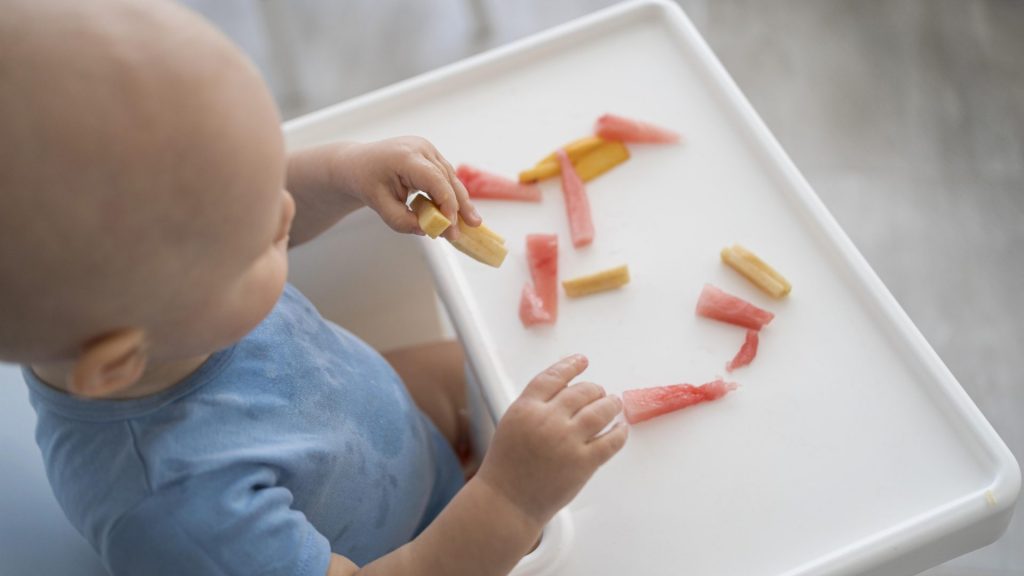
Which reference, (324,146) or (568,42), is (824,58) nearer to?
(568,42)

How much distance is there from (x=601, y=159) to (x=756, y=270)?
0.15 m

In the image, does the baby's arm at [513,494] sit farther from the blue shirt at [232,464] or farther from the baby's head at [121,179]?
the baby's head at [121,179]

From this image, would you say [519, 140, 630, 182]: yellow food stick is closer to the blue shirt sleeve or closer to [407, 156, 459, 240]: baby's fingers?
[407, 156, 459, 240]: baby's fingers

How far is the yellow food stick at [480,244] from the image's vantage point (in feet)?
2.07

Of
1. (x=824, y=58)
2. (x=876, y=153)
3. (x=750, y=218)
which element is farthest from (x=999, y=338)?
(x=750, y=218)

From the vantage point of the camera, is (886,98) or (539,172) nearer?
(539,172)

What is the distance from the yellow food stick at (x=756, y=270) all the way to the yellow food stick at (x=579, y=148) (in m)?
0.13

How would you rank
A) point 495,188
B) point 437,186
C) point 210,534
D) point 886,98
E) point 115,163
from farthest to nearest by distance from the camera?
point 886,98, point 495,188, point 437,186, point 210,534, point 115,163

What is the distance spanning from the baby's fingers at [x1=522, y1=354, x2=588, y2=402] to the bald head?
192 mm

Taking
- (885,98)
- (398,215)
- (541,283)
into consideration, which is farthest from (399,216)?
(885,98)

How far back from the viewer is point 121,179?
0.40 metres

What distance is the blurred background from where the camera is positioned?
118cm

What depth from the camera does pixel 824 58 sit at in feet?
4.58

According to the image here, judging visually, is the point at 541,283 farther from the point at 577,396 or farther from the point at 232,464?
the point at 232,464
